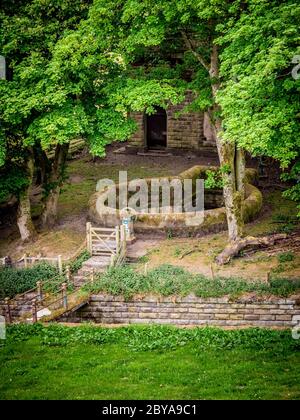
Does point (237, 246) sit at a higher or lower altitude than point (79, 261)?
higher

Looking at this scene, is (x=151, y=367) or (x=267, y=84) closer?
(x=151, y=367)

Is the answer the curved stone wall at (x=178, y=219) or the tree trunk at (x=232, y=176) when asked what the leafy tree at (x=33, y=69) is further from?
the tree trunk at (x=232, y=176)

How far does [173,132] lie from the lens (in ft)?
123

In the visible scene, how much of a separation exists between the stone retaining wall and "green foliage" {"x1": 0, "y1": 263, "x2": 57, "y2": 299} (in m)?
Result: 2.11

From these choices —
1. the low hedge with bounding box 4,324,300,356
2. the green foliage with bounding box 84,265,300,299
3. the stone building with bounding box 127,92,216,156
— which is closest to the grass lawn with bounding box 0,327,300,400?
the low hedge with bounding box 4,324,300,356

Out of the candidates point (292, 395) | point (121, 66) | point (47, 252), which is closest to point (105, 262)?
point (47, 252)

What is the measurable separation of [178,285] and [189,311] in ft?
3.11

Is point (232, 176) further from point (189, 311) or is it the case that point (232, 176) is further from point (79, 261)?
point (79, 261)

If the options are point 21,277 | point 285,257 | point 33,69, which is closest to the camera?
point 33,69

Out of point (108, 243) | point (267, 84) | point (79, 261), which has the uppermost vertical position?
point (267, 84)

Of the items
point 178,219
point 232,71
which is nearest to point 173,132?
point 178,219

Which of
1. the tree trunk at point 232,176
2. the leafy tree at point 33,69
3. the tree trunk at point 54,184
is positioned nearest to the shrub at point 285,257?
the tree trunk at point 232,176

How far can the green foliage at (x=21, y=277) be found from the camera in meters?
21.0

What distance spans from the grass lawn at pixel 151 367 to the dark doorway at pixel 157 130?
73.4 ft
